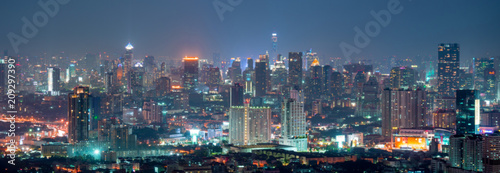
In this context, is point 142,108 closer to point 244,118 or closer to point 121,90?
point 121,90

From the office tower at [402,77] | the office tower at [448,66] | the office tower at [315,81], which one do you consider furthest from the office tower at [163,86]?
the office tower at [448,66]

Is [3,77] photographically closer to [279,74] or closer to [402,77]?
[279,74]

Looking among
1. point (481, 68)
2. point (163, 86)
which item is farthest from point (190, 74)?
point (481, 68)

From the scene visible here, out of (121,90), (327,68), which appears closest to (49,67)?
(121,90)

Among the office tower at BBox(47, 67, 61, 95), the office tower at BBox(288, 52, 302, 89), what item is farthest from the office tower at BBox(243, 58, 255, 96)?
the office tower at BBox(47, 67, 61, 95)

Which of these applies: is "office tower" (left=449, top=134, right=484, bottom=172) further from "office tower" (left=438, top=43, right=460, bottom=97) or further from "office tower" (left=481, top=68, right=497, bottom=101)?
"office tower" (left=481, top=68, right=497, bottom=101)

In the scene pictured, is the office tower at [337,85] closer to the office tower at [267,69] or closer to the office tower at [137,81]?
the office tower at [267,69]
